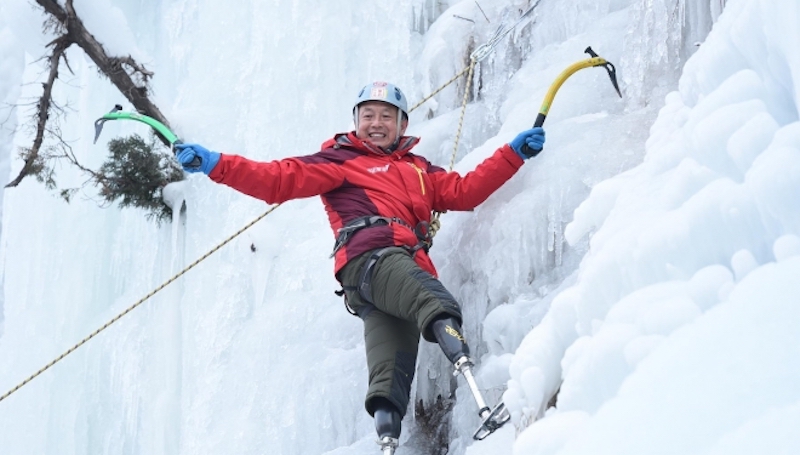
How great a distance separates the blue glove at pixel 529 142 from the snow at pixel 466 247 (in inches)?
4.0

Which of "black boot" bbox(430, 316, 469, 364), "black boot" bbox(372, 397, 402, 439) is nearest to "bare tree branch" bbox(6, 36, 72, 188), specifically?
"black boot" bbox(372, 397, 402, 439)

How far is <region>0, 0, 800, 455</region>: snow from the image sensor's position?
111cm

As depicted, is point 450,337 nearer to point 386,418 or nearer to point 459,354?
point 459,354

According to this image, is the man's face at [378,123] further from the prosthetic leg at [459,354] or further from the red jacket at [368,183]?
the prosthetic leg at [459,354]

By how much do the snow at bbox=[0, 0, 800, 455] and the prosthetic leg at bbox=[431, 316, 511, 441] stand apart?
13cm

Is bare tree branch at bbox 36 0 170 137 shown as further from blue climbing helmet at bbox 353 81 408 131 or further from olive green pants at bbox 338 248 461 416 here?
olive green pants at bbox 338 248 461 416

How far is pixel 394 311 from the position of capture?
2627 millimetres

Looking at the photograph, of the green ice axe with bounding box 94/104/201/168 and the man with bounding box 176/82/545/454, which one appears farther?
the green ice axe with bounding box 94/104/201/168

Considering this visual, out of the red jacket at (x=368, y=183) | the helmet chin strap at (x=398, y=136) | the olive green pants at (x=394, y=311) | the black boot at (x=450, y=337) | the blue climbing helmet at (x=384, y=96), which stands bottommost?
the black boot at (x=450, y=337)

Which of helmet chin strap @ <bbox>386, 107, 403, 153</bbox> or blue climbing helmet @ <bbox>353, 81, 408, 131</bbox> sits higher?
blue climbing helmet @ <bbox>353, 81, 408, 131</bbox>

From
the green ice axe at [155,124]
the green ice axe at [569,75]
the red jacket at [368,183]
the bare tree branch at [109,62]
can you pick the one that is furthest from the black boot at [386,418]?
the bare tree branch at [109,62]

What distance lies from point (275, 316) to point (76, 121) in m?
5.09

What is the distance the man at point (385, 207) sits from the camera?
2.50m

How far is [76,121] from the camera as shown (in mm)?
8180
